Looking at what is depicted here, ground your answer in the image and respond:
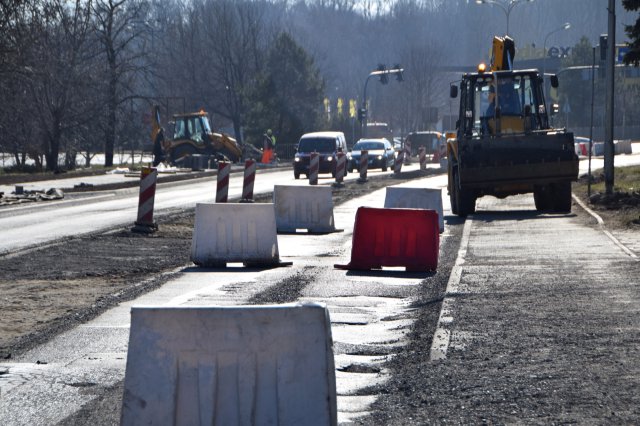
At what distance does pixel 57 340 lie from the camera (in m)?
9.86

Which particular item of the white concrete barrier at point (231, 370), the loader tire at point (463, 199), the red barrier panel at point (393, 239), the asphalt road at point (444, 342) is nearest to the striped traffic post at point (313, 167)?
the loader tire at point (463, 199)

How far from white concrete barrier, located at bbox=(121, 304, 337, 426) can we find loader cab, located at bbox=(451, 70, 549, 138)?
21.3 metres

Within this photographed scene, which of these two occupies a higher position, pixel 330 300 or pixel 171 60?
pixel 171 60

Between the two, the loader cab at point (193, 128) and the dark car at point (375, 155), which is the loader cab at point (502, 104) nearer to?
the dark car at point (375, 155)

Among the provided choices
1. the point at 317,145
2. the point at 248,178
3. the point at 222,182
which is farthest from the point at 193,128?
the point at 222,182

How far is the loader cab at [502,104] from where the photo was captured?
2666 cm

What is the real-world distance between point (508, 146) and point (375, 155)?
3126 centimetres

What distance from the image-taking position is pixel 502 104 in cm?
2691

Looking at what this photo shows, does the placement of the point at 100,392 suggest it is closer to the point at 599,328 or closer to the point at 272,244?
the point at 599,328

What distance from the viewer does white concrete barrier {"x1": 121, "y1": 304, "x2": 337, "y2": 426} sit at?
545 cm

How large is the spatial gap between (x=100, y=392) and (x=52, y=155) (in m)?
44.9

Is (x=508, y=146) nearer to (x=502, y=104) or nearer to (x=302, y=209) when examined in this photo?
(x=502, y=104)

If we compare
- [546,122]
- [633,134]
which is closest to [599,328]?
[546,122]

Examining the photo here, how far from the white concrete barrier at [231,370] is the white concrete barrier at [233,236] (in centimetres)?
988
